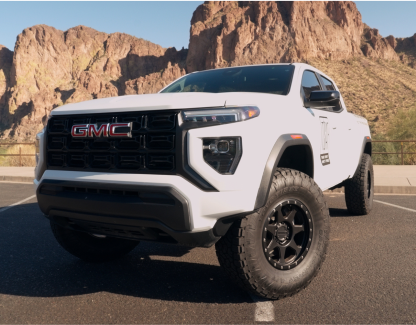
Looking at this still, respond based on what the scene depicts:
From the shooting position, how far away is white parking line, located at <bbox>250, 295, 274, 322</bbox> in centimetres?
275

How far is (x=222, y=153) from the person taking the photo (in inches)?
106

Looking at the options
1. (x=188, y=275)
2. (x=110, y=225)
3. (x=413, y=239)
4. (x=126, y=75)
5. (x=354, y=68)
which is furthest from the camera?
(x=126, y=75)

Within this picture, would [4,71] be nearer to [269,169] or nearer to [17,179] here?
[17,179]

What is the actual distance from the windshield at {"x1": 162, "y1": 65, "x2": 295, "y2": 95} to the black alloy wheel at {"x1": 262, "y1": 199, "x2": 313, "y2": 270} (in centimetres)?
124

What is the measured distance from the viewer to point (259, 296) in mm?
2994

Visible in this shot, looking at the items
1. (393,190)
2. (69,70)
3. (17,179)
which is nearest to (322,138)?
(393,190)

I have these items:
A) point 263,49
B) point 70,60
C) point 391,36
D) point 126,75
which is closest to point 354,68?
point 263,49

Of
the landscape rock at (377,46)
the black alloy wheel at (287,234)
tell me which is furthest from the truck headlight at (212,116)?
the landscape rock at (377,46)

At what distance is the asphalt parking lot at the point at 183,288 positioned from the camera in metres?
2.81

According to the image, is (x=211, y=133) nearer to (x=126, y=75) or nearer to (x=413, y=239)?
(x=413, y=239)

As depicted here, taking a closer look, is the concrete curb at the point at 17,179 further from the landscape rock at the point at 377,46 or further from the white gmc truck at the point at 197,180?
the landscape rock at the point at 377,46

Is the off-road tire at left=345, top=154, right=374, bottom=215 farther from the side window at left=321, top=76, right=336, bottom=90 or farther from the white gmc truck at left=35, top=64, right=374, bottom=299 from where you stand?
the white gmc truck at left=35, top=64, right=374, bottom=299

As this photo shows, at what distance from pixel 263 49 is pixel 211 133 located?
10125 cm

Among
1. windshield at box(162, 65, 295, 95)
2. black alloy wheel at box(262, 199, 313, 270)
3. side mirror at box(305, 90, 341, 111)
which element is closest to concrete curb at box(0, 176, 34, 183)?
windshield at box(162, 65, 295, 95)
